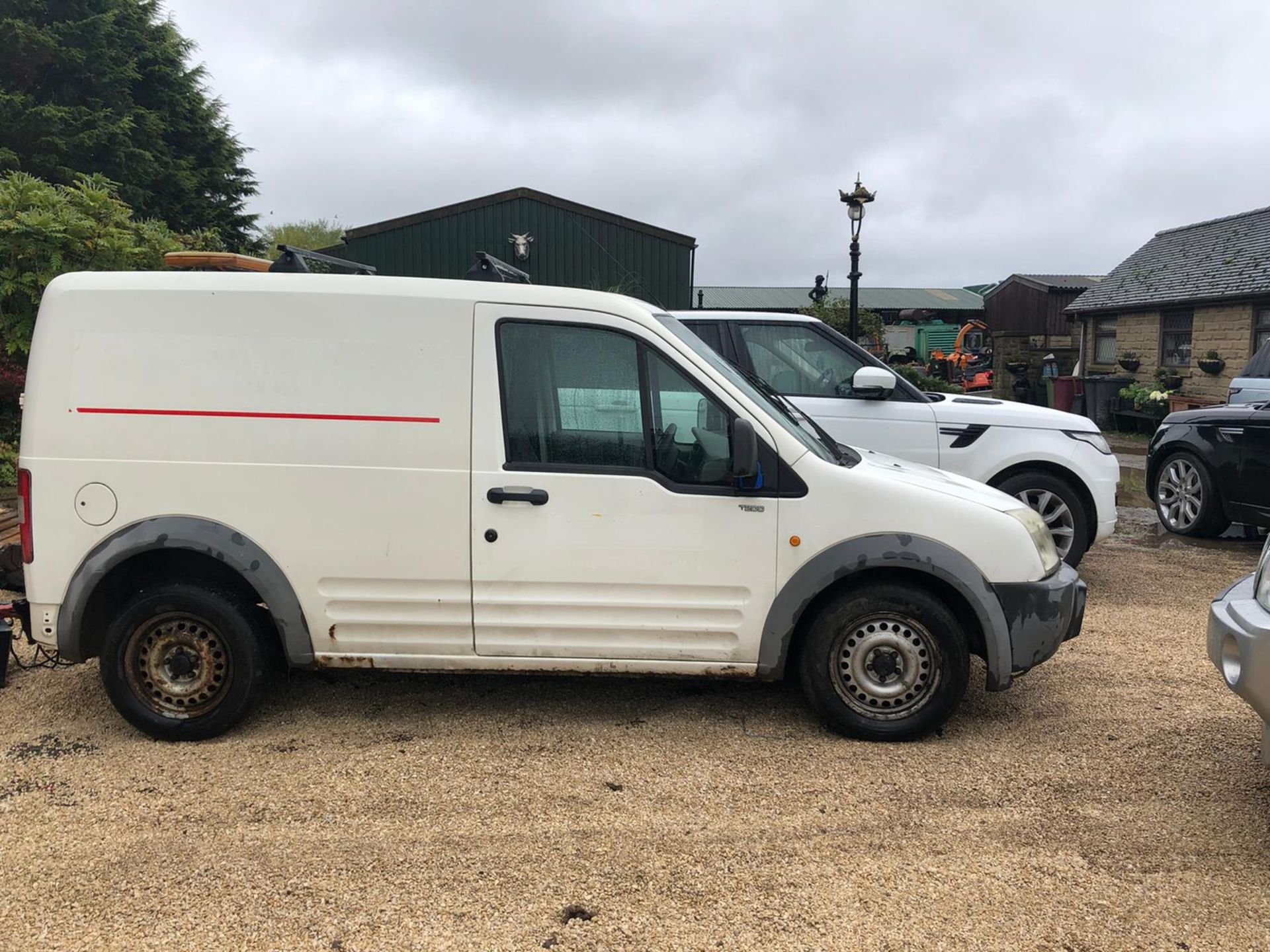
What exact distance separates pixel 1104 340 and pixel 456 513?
2264 cm

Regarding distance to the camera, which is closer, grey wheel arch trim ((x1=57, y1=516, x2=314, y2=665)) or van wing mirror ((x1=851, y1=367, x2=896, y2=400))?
grey wheel arch trim ((x1=57, y1=516, x2=314, y2=665))

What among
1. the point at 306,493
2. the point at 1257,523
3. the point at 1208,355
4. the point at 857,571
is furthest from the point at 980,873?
the point at 1208,355

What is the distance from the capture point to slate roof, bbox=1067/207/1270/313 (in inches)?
714

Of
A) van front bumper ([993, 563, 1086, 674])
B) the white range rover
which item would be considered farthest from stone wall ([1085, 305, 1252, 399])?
van front bumper ([993, 563, 1086, 674])

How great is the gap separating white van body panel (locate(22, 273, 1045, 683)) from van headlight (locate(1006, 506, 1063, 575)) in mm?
82

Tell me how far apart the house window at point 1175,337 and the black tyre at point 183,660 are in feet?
66.4

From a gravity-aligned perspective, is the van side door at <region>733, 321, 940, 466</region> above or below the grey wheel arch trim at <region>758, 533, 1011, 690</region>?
above

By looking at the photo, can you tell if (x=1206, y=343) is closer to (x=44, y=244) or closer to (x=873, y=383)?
(x=873, y=383)

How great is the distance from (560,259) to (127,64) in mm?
11606

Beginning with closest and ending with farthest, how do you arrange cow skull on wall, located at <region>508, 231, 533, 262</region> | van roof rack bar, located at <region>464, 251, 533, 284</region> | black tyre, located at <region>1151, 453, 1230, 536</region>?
1. van roof rack bar, located at <region>464, 251, 533, 284</region>
2. black tyre, located at <region>1151, 453, 1230, 536</region>
3. cow skull on wall, located at <region>508, 231, 533, 262</region>

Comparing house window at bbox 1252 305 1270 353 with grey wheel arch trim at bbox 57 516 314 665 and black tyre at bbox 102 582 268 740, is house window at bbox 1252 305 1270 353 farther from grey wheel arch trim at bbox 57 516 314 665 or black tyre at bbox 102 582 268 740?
black tyre at bbox 102 582 268 740

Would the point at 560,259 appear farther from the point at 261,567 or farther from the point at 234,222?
the point at 261,567

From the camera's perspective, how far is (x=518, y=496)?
3.81 meters

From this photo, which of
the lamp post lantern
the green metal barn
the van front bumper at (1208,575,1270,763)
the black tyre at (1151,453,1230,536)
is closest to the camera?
the van front bumper at (1208,575,1270,763)
